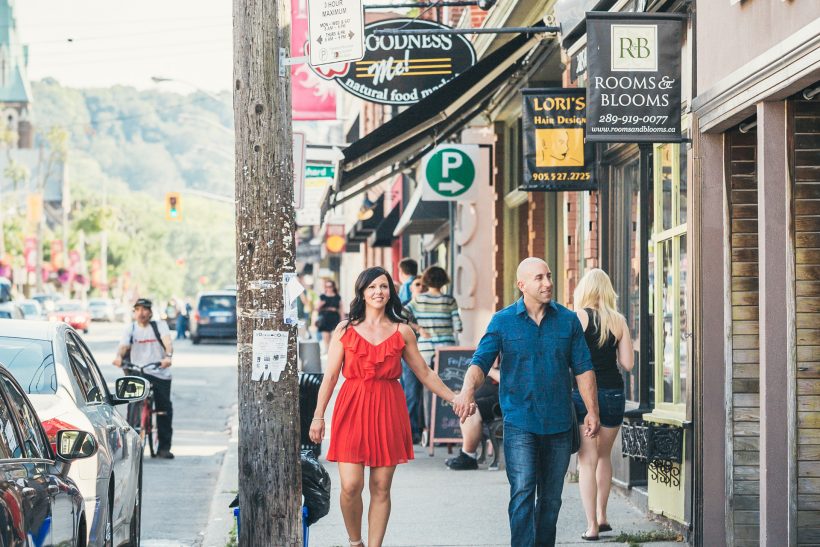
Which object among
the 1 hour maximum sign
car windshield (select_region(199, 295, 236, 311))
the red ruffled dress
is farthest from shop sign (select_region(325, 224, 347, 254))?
the red ruffled dress

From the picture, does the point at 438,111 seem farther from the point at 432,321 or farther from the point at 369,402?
the point at 369,402

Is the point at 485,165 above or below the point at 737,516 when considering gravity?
above

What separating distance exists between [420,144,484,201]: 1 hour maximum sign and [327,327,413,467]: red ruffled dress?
962 centimetres

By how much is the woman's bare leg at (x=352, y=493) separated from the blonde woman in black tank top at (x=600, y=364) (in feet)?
5.78

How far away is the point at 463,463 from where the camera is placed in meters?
12.8

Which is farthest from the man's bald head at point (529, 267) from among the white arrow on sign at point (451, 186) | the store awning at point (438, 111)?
the white arrow on sign at point (451, 186)

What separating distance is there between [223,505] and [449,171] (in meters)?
7.64

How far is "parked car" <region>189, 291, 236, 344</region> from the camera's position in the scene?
44.1 metres

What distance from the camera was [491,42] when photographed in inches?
593

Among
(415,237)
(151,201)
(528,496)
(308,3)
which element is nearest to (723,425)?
(528,496)

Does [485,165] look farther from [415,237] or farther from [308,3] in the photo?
[415,237]

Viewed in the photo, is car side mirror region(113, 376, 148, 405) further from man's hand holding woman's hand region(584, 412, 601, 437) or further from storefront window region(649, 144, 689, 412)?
storefront window region(649, 144, 689, 412)

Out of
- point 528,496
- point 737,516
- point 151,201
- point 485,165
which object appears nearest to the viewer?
point 528,496

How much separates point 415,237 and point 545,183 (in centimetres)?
2077
